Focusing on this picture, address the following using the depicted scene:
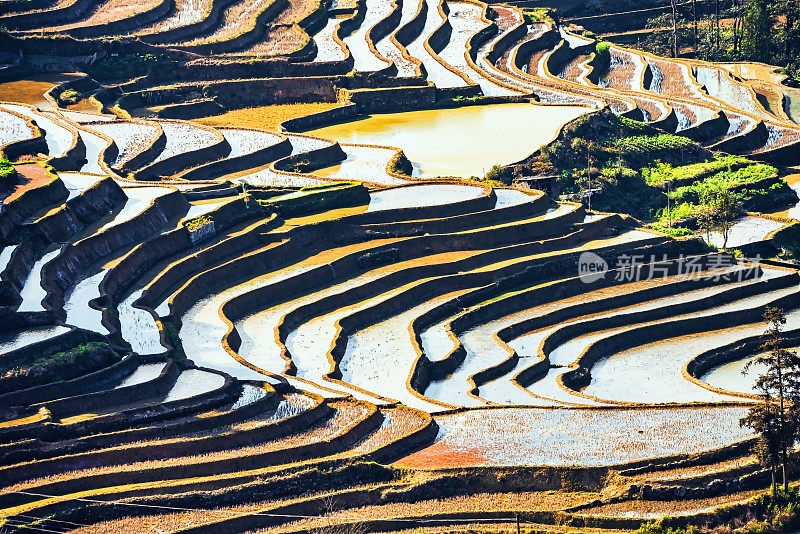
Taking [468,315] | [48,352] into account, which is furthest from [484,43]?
[48,352]

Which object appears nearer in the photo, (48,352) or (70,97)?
(48,352)

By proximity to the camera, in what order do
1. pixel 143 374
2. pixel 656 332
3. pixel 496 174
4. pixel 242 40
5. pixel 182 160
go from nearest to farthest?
pixel 143 374
pixel 656 332
pixel 496 174
pixel 182 160
pixel 242 40

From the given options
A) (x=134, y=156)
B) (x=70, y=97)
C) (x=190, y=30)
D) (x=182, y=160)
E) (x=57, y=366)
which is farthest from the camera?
(x=190, y=30)

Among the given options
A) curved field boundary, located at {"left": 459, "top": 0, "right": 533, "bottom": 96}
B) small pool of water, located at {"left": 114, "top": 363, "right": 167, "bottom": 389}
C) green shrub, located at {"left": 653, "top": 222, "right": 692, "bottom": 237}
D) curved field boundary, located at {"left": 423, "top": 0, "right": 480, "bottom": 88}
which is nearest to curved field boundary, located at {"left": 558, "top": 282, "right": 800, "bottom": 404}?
green shrub, located at {"left": 653, "top": 222, "right": 692, "bottom": 237}

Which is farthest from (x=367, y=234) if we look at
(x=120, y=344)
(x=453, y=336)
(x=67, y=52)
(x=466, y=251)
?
(x=67, y=52)

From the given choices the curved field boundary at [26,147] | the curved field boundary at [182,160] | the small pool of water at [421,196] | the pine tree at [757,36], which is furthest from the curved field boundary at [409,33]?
the curved field boundary at [26,147]

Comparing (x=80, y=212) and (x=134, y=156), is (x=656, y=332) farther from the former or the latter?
(x=134, y=156)

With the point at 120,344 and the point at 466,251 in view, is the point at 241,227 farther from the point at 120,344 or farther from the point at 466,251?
the point at 120,344
